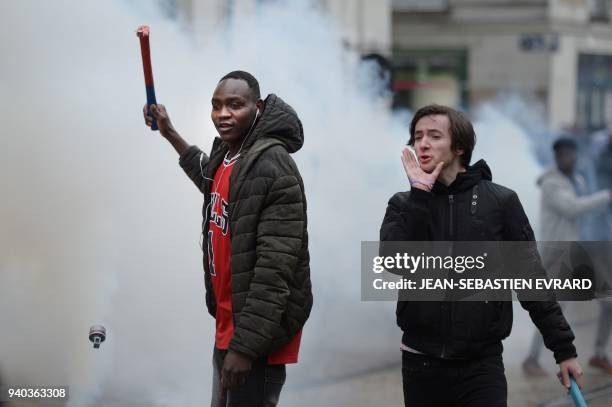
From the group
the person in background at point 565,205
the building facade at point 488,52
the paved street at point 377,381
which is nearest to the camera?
the paved street at point 377,381

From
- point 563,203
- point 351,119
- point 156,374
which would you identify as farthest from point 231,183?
point 351,119

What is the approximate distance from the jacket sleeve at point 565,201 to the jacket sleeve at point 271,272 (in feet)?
13.4

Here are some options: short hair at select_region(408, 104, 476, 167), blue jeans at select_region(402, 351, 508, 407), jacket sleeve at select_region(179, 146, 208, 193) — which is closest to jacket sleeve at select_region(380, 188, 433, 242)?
short hair at select_region(408, 104, 476, 167)

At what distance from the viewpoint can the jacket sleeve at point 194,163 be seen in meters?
3.92

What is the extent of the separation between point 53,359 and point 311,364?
5.65ft

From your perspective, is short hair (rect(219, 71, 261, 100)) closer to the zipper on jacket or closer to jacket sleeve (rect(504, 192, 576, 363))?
the zipper on jacket

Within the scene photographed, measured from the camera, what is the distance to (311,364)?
6.68 m

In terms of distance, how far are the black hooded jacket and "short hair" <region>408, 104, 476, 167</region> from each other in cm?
7

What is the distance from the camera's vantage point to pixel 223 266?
11.3ft

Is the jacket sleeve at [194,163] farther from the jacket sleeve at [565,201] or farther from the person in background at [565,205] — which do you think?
the jacket sleeve at [565,201]

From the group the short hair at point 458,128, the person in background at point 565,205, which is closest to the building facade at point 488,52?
the person in background at point 565,205

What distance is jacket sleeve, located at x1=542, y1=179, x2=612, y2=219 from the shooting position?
7.03m

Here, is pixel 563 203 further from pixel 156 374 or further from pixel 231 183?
pixel 231 183

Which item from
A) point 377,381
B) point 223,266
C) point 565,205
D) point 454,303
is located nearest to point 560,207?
point 565,205
